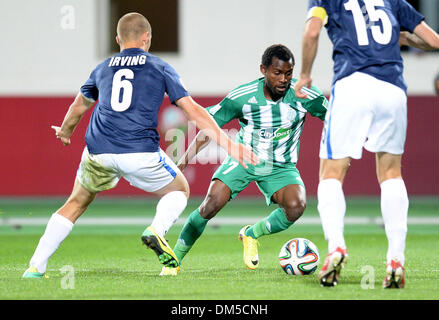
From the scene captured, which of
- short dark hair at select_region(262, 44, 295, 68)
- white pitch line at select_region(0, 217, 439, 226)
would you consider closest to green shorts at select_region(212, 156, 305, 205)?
short dark hair at select_region(262, 44, 295, 68)

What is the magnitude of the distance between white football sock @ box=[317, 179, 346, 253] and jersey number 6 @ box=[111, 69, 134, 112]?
1500mm

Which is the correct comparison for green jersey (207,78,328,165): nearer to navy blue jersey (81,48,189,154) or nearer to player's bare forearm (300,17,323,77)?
navy blue jersey (81,48,189,154)

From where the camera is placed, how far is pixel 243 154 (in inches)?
201

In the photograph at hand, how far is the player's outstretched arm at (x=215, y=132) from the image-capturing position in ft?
16.8

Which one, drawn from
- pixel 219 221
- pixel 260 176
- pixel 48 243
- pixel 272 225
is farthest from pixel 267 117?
pixel 219 221

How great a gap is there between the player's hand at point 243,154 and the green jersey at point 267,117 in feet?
4.61

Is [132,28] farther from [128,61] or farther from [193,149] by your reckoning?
[193,149]

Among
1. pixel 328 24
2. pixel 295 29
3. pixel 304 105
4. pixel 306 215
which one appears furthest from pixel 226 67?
pixel 328 24

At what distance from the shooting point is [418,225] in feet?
34.0

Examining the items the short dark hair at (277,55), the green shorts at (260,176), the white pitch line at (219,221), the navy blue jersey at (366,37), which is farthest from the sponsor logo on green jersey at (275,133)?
the white pitch line at (219,221)

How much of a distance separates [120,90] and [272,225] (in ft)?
5.64

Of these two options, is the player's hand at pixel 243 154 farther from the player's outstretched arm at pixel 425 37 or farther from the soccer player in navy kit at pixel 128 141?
the player's outstretched arm at pixel 425 37

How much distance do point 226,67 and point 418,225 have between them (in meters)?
5.92

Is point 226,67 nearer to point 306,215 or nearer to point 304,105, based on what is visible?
point 306,215
